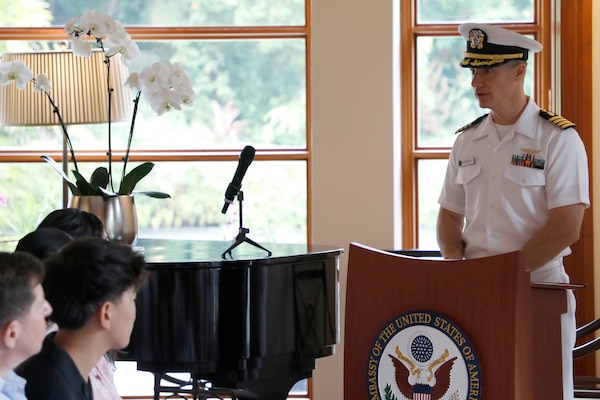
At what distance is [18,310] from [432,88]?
11.5ft

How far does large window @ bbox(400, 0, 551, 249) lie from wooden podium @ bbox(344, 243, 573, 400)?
2.28 metres

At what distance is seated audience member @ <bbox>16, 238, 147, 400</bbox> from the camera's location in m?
1.73

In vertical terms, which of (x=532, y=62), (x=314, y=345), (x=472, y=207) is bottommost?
(x=314, y=345)

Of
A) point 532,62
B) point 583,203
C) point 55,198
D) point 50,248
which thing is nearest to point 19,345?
point 50,248

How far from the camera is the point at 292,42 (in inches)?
183

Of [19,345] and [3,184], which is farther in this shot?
[3,184]

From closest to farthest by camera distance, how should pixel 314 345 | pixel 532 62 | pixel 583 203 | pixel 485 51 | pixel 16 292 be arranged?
pixel 16 292 → pixel 583 203 → pixel 485 51 → pixel 314 345 → pixel 532 62

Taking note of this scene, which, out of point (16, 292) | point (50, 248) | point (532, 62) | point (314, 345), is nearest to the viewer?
point (16, 292)

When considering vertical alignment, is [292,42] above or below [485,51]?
above

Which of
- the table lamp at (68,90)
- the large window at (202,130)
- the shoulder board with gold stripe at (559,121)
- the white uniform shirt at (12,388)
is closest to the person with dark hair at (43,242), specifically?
the white uniform shirt at (12,388)

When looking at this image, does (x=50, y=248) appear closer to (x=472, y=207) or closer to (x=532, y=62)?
(x=472, y=207)

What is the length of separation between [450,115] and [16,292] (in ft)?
11.5

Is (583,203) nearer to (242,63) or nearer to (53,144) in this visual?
(242,63)

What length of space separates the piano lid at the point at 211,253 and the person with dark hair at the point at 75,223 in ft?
1.64
